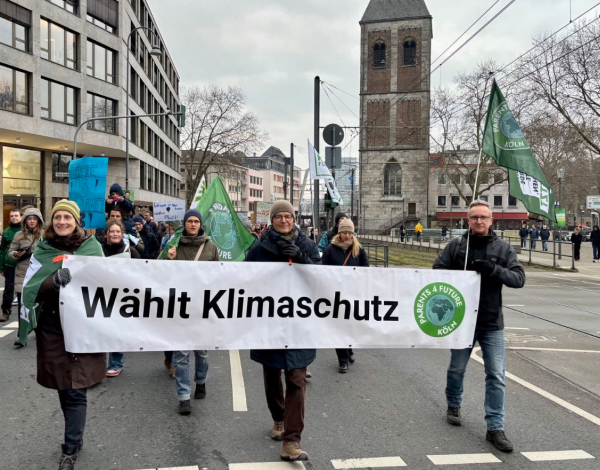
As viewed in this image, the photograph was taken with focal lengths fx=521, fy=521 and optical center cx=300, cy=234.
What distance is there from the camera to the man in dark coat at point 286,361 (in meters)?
3.75

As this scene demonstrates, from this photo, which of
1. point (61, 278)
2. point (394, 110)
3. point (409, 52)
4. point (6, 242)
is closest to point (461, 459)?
point (61, 278)

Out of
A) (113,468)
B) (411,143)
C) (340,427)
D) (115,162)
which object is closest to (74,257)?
(113,468)

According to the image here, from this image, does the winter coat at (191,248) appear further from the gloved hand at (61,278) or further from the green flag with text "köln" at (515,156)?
the green flag with text "köln" at (515,156)

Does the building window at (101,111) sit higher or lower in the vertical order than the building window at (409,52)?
lower

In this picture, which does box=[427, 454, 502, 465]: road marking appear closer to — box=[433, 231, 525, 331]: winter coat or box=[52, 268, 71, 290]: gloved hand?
box=[433, 231, 525, 331]: winter coat

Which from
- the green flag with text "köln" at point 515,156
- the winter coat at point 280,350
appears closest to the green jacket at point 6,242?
the winter coat at point 280,350

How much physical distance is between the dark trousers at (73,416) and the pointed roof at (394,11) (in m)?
72.2

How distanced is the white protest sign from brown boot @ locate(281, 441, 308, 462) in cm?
1345

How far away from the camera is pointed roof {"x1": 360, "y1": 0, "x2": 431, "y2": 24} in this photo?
2689 inches

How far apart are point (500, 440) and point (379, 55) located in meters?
71.1

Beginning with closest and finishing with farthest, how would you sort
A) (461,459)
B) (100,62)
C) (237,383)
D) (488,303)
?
(461,459)
(488,303)
(237,383)
(100,62)

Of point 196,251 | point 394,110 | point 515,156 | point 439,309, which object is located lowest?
point 439,309

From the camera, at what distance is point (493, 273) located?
4148 millimetres

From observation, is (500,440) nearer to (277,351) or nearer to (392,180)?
(277,351)
